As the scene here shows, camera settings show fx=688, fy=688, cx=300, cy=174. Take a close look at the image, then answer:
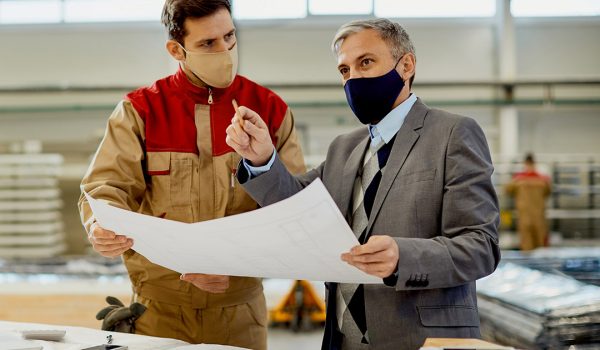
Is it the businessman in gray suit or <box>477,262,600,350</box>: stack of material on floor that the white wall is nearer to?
<box>477,262,600,350</box>: stack of material on floor

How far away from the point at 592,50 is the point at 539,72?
2.94 ft

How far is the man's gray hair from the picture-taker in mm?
1640

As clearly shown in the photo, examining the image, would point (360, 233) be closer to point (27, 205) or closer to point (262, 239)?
point (262, 239)

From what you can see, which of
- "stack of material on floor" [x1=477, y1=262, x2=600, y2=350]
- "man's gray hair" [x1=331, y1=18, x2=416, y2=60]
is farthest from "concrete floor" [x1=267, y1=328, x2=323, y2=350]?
"man's gray hair" [x1=331, y1=18, x2=416, y2=60]

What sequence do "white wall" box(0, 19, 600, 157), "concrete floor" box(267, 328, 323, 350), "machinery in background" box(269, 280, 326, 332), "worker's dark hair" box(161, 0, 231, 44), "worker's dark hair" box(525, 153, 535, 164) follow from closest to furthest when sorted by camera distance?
"worker's dark hair" box(161, 0, 231, 44) < "concrete floor" box(267, 328, 323, 350) < "machinery in background" box(269, 280, 326, 332) < "worker's dark hair" box(525, 153, 535, 164) < "white wall" box(0, 19, 600, 157)

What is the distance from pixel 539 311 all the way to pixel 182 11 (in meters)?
2.02

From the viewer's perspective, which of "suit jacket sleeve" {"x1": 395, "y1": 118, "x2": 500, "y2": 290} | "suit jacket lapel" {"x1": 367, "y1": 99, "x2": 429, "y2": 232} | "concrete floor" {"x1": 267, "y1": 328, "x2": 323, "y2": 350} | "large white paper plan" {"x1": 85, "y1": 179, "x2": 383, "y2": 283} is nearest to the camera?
"large white paper plan" {"x1": 85, "y1": 179, "x2": 383, "y2": 283}

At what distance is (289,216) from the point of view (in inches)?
48.3

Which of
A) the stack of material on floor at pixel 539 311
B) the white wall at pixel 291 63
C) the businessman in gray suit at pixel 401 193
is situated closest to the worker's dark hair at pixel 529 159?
the white wall at pixel 291 63

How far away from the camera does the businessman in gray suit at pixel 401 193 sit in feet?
4.78

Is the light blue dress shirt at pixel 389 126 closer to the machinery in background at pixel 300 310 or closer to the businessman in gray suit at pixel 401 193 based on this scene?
the businessman in gray suit at pixel 401 193

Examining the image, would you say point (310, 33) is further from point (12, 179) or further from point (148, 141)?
point (148, 141)

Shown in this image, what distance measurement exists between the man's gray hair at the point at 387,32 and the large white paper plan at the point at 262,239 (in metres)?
0.58

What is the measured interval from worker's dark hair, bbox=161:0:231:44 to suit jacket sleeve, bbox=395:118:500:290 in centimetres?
74
